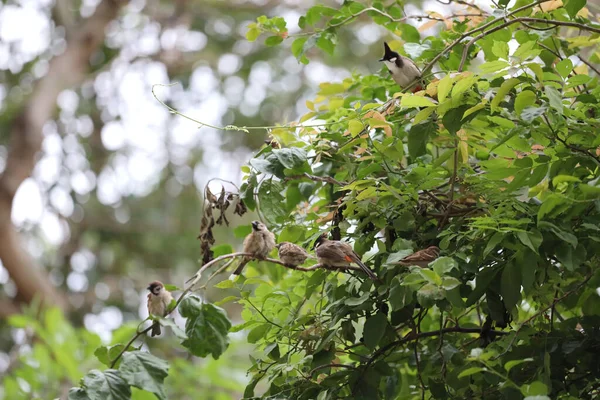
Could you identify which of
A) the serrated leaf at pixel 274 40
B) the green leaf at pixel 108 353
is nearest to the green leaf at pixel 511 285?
the green leaf at pixel 108 353

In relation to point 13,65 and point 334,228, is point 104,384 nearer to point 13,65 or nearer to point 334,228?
point 334,228

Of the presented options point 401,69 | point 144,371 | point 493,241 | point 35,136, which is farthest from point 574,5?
point 35,136

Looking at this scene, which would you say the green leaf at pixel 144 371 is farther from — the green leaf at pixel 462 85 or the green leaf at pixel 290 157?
Answer: the green leaf at pixel 462 85

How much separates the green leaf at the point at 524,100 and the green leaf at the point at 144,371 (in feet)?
2.37

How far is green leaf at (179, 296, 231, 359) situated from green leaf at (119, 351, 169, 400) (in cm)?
6

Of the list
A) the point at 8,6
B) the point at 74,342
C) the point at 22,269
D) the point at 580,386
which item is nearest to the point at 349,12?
the point at 580,386

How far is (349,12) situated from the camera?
151 centimetres

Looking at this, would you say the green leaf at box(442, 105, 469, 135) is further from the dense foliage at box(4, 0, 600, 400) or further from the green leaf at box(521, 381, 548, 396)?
the green leaf at box(521, 381, 548, 396)

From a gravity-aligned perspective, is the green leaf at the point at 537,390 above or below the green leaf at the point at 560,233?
below

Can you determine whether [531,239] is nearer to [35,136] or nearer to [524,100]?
[524,100]

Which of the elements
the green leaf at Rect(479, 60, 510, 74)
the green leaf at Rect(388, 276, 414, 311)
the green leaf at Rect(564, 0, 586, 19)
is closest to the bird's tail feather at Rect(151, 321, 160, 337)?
the green leaf at Rect(388, 276, 414, 311)

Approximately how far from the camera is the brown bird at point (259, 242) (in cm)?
133

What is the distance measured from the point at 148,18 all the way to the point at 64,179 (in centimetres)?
153

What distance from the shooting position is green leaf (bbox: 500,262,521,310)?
1.02m
